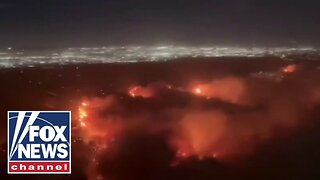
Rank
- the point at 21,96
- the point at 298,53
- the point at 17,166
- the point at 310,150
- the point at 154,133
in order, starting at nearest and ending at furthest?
the point at 17,166, the point at 310,150, the point at 154,133, the point at 21,96, the point at 298,53

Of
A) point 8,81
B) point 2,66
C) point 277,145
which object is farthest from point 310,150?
point 2,66

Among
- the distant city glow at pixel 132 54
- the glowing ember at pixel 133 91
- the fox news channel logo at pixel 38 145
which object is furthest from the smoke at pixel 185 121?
the distant city glow at pixel 132 54

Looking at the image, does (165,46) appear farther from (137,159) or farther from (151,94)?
(137,159)

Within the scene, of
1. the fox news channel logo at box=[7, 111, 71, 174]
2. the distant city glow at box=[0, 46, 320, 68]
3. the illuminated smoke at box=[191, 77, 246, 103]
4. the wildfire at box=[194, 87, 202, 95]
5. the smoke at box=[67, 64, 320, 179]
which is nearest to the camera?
the fox news channel logo at box=[7, 111, 71, 174]

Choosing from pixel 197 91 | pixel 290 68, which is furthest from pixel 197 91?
pixel 290 68

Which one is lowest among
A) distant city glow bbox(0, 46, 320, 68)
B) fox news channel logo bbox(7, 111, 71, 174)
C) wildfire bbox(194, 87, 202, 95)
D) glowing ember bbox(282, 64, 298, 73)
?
fox news channel logo bbox(7, 111, 71, 174)

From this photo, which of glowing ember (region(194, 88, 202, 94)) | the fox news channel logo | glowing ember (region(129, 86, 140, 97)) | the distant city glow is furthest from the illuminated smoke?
the fox news channel logo

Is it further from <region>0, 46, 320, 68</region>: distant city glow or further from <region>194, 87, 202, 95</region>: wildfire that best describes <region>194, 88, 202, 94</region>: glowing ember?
<region>0, 46, 320, 68</region>: distant city glow

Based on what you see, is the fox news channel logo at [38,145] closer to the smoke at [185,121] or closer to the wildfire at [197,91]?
the smoke at [185,121]
